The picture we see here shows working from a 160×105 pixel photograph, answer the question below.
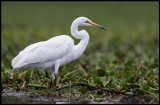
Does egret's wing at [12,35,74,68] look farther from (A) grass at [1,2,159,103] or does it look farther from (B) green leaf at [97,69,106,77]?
(B) green leaf at [97,69,106,77]

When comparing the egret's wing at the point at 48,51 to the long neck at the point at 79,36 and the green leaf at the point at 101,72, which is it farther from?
the green leaf at the point at 101,72

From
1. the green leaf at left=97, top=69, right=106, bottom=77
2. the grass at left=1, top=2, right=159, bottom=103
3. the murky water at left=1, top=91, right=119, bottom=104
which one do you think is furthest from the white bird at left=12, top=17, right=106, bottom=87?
the green leaf at left=97, top=69, right=106, bottom=77

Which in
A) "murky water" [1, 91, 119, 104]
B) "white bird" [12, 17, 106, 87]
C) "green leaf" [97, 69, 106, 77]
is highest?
"white bird" [12, 17, 106, 87]

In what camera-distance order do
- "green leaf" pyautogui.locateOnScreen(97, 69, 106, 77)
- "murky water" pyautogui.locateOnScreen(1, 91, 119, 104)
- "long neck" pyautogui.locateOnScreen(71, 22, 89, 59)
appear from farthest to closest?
"green leaf" pyautogui.locateOnScreen(97, 69, 106, 77), "long neck" pyautogui.locateOnScreen(71, 22, 89, 59), "murky water" pyautogui.locateOnScreen(1, 91, 119, 104)

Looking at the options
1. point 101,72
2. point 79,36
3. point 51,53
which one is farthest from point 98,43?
point 51,53

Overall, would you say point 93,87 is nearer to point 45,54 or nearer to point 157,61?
point 45,54

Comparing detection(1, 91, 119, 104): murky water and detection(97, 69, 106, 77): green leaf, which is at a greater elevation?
detection(97, 69, 106, 77): green leaf

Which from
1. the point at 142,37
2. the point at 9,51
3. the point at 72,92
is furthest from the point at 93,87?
the point at 142,37

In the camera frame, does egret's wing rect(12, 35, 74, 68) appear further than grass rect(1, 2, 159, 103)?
No

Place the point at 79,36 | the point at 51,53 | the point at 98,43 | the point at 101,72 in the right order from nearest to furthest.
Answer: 1. the point at 51,53
2. the point at 79,36
3. the point at 101,72
4. the point at 98,43

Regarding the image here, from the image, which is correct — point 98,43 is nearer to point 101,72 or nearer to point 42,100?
point 101,72

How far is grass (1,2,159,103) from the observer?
21.7 ft

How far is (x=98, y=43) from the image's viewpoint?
1188 centimetres

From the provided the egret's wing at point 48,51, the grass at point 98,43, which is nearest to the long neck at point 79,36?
the egret's wing at point 48,51
